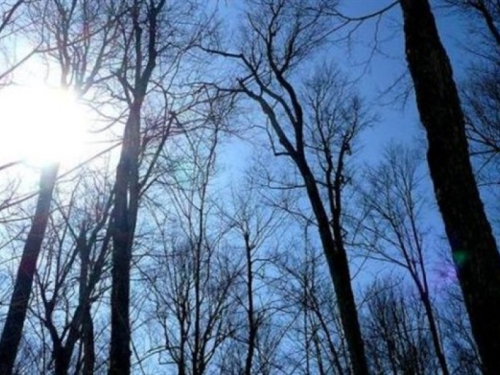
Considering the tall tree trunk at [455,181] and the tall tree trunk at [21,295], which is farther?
the tall tree trunk at [21,295]

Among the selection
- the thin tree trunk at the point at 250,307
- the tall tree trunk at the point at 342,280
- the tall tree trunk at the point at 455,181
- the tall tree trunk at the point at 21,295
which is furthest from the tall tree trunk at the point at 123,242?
the thin tree trunk at the point at 250,307

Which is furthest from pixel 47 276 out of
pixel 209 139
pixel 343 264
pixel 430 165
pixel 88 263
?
pixel 430 165

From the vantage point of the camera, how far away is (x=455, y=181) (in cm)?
415

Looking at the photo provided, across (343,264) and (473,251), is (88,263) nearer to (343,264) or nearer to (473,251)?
(343,264)

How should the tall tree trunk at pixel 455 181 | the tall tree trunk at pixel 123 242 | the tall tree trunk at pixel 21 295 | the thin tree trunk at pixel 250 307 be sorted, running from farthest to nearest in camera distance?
the thin tree trunk at pixel 250 307
the tall tree trunk at pixel 21 295
the tall tree trunk at pixel 123 242
the tall tree trunk at pixel 455 181

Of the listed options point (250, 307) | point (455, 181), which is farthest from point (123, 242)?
point (250, 307)

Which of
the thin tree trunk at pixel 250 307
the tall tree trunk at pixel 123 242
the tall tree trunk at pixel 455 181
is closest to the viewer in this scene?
the tall tree trunk at pixel 455 181

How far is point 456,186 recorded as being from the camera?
13.6ft

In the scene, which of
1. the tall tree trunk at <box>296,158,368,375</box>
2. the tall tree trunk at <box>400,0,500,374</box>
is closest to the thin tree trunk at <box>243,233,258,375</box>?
the tall tree trunk at <box>296,158,368,375</box>

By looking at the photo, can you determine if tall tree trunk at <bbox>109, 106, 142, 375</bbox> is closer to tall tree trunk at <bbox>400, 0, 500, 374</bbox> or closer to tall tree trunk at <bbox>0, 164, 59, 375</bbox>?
tall tree trunk at <bbox>0, 164, 59, 375</bbox>

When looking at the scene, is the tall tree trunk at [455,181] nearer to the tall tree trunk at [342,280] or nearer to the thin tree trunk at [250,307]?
the tall tree trunk at [342,280]

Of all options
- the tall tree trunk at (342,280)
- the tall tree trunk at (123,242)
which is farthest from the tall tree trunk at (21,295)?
the tall tree trunk at (342,280)

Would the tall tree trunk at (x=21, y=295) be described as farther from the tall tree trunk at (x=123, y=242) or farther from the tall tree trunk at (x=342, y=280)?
the tall tree trunk at (x=342, y=280)

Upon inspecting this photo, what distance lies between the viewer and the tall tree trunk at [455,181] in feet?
12.0
